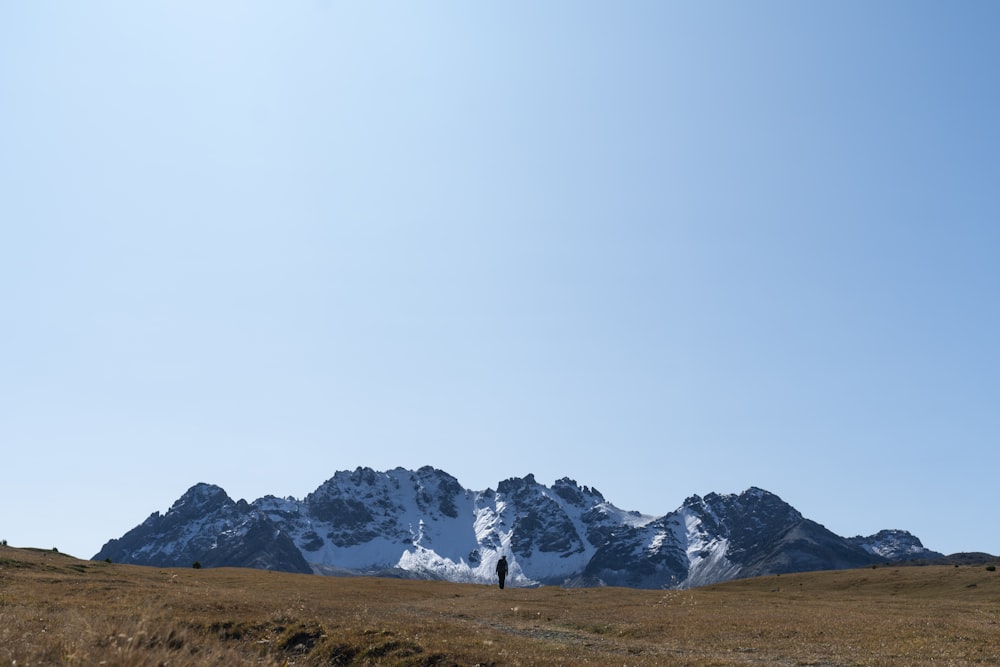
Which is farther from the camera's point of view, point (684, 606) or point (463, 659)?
point (684, 606)

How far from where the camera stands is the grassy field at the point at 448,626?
19656mm

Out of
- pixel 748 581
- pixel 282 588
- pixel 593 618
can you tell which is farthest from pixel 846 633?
pixel 748 581

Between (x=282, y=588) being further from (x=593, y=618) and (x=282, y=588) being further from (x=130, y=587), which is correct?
(x=593, y=618)

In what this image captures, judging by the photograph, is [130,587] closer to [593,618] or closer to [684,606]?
[593,618]

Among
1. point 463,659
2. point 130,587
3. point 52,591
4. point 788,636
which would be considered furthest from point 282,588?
point 788,636

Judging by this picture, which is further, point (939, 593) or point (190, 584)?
point (939, 593)

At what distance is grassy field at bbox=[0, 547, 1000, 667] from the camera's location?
19.7m

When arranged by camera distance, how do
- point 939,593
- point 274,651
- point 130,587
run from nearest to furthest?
point 274,651 < point 130,587 < point 939,593

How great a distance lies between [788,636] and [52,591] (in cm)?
3751

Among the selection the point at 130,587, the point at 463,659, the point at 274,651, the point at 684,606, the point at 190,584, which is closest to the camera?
the point at 463,659

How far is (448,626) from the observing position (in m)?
32.6

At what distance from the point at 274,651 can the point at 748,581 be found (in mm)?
67665

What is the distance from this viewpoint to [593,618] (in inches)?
1528

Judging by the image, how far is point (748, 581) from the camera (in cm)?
8200
